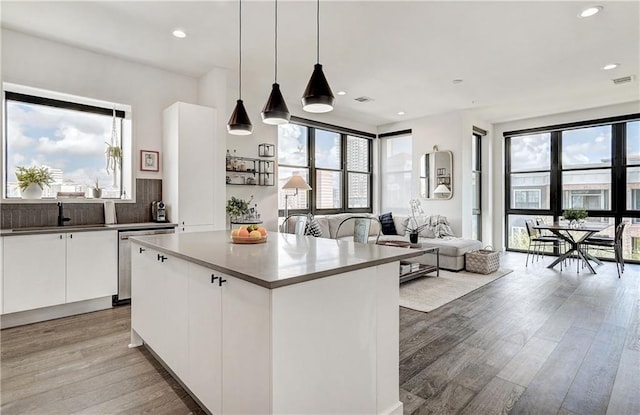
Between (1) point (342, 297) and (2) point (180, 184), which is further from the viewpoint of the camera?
(2) point (180, 184)

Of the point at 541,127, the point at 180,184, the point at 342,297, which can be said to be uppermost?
the point at 541,127

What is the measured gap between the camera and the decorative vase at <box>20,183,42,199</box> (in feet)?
11.7

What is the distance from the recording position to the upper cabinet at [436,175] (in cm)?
673

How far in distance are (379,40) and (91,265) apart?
3891mm

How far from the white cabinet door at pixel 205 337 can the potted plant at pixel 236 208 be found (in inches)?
119

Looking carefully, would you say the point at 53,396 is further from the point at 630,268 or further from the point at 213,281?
the point at 630,268

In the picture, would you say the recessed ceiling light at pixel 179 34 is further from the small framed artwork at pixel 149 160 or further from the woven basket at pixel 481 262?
the woven basket at pixel 481 262

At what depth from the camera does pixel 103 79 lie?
4.02 m

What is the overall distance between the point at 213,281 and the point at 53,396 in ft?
4.66

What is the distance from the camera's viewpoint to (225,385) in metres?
1.65

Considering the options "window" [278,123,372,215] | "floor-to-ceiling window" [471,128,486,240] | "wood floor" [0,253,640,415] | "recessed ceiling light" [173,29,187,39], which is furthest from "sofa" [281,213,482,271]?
"recessed ceiling light" [173,29,187,39]

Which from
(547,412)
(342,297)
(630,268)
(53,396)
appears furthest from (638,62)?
(53,396)

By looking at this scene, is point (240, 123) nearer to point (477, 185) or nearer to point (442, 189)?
point (442, 189)

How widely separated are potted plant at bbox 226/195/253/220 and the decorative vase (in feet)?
6.90
